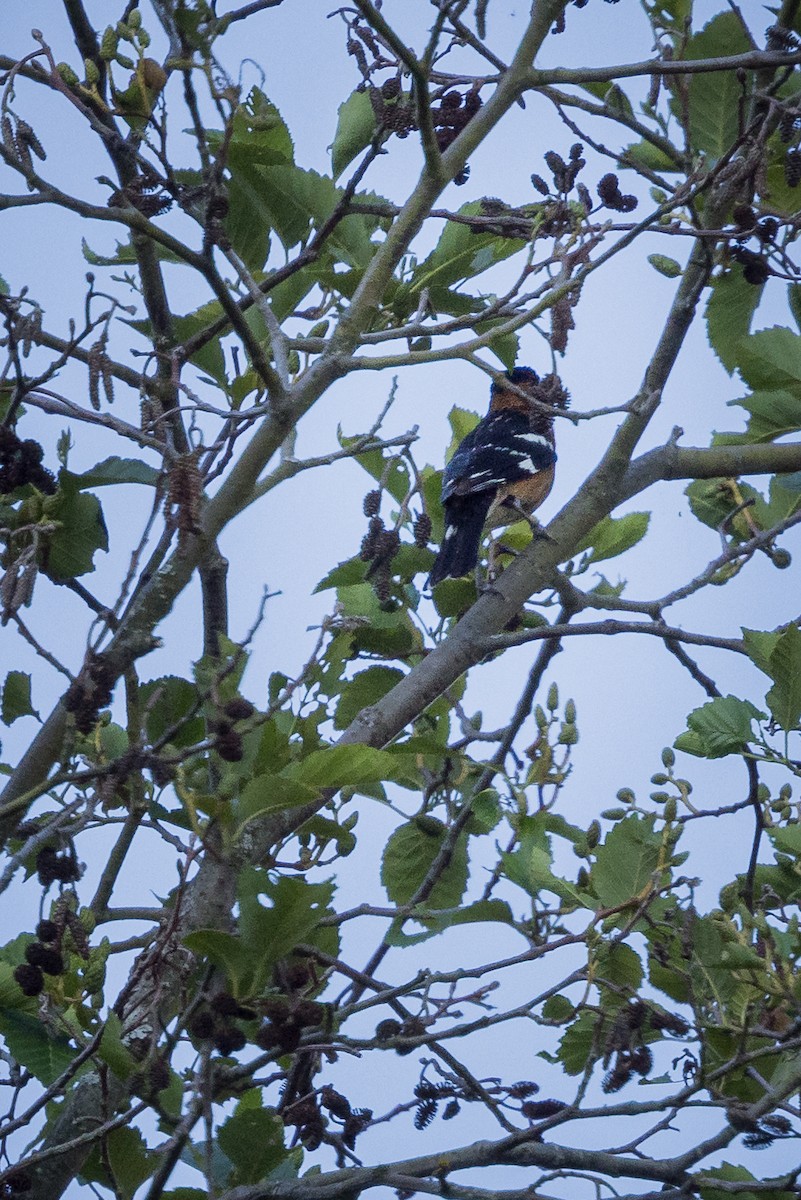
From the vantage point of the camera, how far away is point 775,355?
10.4 ft

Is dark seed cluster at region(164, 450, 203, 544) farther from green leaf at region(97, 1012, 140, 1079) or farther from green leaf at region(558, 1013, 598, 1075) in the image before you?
green leaf at region(558, 1013, 598, 1075)

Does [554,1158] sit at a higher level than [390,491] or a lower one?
lower

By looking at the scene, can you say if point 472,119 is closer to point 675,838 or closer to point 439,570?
point 439,570

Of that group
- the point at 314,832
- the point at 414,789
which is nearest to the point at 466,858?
the point at 414,789

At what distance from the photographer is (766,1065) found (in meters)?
2.70

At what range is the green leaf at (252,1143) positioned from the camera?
2125mm

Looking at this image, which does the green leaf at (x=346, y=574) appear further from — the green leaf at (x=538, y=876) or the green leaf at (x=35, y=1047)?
the green leaf at (x=35, y=1047)

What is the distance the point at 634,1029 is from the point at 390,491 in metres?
1.64

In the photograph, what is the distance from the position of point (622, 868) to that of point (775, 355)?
52.0 inches

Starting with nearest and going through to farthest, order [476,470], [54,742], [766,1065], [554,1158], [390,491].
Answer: [554,1158]
[54,742]
[766,1065]
[390,491]
[476,470]

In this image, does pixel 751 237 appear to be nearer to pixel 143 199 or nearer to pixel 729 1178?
pixel 143 199

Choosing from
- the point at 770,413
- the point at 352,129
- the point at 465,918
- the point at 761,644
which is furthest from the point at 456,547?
the point at 465,918

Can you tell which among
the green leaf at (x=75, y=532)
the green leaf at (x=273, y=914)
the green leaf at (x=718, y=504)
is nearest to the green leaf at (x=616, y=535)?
the green leaf at (x=718, y=504)

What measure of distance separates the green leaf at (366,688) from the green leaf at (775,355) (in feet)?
3.72
